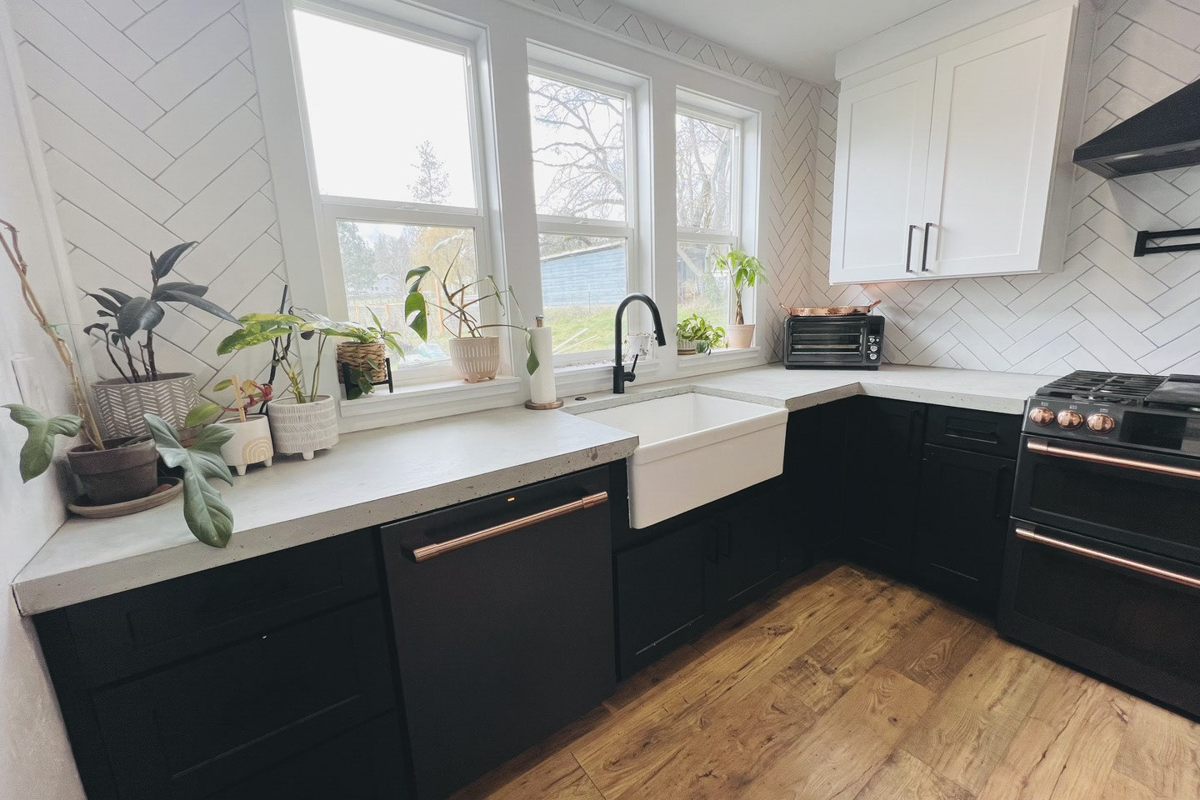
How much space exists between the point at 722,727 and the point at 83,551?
1.60m

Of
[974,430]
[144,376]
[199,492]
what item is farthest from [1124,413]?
[144,376]

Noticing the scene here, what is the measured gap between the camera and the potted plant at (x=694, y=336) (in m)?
2.39

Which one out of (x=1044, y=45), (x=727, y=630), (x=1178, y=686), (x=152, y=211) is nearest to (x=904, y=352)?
(x=1044, y=45)

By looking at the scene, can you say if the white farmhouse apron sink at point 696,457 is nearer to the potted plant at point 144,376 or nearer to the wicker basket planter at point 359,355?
Answer: the wicker basket planter at point 359,355

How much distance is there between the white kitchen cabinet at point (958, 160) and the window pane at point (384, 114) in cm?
184

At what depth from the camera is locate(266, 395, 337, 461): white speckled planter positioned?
1.24 metres

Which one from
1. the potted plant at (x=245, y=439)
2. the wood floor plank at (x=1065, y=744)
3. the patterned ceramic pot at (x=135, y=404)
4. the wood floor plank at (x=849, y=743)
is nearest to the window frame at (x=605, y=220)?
the potted plant at (x=245, y=439)

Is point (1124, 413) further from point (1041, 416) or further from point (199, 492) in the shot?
point (199, 492)

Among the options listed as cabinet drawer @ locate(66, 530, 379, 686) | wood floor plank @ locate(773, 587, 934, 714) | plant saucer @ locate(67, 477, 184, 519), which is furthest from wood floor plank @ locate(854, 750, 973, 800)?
plant saucer @ locate(67, 477, 184, 519)

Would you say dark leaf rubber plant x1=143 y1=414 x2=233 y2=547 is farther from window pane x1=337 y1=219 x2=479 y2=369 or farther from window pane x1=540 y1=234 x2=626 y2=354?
window pane x1=540 y1=234 x2=626 y2=354

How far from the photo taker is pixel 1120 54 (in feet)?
5.99

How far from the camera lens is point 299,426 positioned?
1.24 m

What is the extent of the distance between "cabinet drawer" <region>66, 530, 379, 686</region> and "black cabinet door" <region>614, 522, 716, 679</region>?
2.44ft

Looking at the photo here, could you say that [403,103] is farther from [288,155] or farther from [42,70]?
[42,70]
